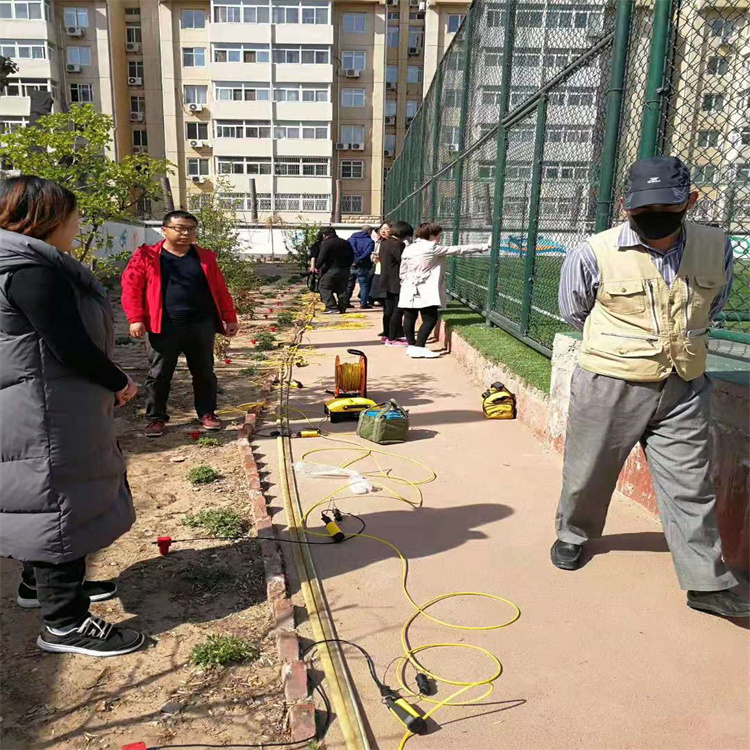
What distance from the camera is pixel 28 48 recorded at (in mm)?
44938

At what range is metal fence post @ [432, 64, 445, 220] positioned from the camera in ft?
39.2

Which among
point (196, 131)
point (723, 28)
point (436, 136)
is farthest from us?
point (196, 131)

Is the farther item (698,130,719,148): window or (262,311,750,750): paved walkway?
(698,130,719,148): window

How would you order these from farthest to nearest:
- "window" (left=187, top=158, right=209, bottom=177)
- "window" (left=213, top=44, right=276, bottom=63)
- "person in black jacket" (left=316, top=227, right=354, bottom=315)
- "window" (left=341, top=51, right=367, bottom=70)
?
"window" (left=341, top=51, right=367, bottom=70)
"window" (left=187, top=158, right=209, bottom=177)
"window" (left=213, top=44, right=276, bottom=63)
"person in black jacket" (left=316, top=227, right=354, bottom=315)

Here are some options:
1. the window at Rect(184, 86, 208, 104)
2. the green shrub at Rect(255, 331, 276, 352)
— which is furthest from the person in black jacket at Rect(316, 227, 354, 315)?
the window at Rect(184, 86, 208, 104)

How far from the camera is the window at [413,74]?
161 feet

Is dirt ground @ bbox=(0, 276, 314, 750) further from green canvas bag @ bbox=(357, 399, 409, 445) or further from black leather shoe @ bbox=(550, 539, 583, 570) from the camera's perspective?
black leather shoe @ bbox=(550, 539, 583, 570)

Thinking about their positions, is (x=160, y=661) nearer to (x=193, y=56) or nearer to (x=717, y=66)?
(x=717, y=66)

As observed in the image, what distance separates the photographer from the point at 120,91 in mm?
47750

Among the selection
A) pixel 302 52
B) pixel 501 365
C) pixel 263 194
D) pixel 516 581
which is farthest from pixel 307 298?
pixel 302 52

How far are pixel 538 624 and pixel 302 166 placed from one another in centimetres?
4699

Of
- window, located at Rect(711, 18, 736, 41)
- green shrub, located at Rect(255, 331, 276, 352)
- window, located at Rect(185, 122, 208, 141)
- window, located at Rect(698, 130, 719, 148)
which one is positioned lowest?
green shrub, located at Rect(255, 331, 276, 352)

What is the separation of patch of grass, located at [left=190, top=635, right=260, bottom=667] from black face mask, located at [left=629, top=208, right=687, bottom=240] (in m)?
2.40

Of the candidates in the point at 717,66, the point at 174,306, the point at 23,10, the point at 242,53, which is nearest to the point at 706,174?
the point at 717,66
